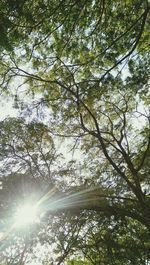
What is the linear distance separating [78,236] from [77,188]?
13.5 ft

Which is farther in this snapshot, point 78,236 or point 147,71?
point 78,236

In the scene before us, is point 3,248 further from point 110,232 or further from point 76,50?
point 76,50

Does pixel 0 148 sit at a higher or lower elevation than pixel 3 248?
higher

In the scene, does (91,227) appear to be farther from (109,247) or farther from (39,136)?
(39,136)

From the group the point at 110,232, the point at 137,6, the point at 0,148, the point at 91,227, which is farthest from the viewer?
the point at 91,227

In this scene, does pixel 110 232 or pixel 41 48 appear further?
pixel 110 232

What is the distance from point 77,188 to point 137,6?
23.8 feet

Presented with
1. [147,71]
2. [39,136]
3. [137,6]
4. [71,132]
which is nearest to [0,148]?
[39,136]

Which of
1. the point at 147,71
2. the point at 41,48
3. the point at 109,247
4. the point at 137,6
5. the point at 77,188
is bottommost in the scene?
the point at 109,247

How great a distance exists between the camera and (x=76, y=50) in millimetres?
7730

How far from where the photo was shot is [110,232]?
10.9 metres

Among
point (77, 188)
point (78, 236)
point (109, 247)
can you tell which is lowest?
point (109, 247)

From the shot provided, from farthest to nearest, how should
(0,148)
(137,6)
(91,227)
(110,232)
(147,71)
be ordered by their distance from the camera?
(91,227)
(0,148)
(110,232)
(147,71)
(137,6)

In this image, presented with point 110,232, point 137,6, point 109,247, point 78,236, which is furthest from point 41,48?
point 78,236
